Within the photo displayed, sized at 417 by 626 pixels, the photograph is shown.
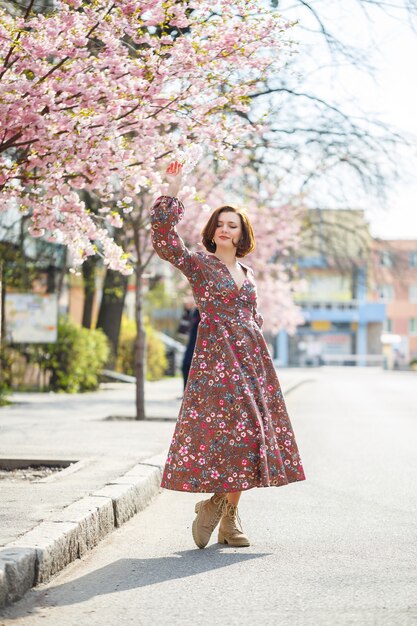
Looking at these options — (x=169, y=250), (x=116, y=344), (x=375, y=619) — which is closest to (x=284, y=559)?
(x=375, y=619)

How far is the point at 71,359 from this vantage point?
71.8ft

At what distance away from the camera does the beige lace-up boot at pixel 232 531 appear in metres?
6.00

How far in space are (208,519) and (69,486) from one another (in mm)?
1487

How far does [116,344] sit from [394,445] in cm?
1698

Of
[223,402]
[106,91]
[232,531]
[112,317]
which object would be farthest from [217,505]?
[112,317]

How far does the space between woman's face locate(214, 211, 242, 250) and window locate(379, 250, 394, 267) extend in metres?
18.9

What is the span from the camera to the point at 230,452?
5.86 m

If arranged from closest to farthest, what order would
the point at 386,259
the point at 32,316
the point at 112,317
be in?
the point at 32,316
the point at 386,259
the point at 112,317

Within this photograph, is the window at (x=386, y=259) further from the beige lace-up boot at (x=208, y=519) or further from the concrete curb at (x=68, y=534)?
the beige lace-up boot at (x=208, y=519)

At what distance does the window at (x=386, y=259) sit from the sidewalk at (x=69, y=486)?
36.4 feet

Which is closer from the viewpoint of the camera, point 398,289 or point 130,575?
point 130,575

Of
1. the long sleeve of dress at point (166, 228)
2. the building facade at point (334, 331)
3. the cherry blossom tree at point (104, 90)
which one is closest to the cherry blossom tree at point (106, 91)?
the cherry blossom tree at point (104, 90)

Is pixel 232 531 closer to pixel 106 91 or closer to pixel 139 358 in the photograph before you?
pixel 106 91

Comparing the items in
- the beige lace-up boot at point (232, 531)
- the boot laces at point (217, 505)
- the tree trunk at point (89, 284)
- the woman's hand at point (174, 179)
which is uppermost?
the tree trunk at point (89, 284)
